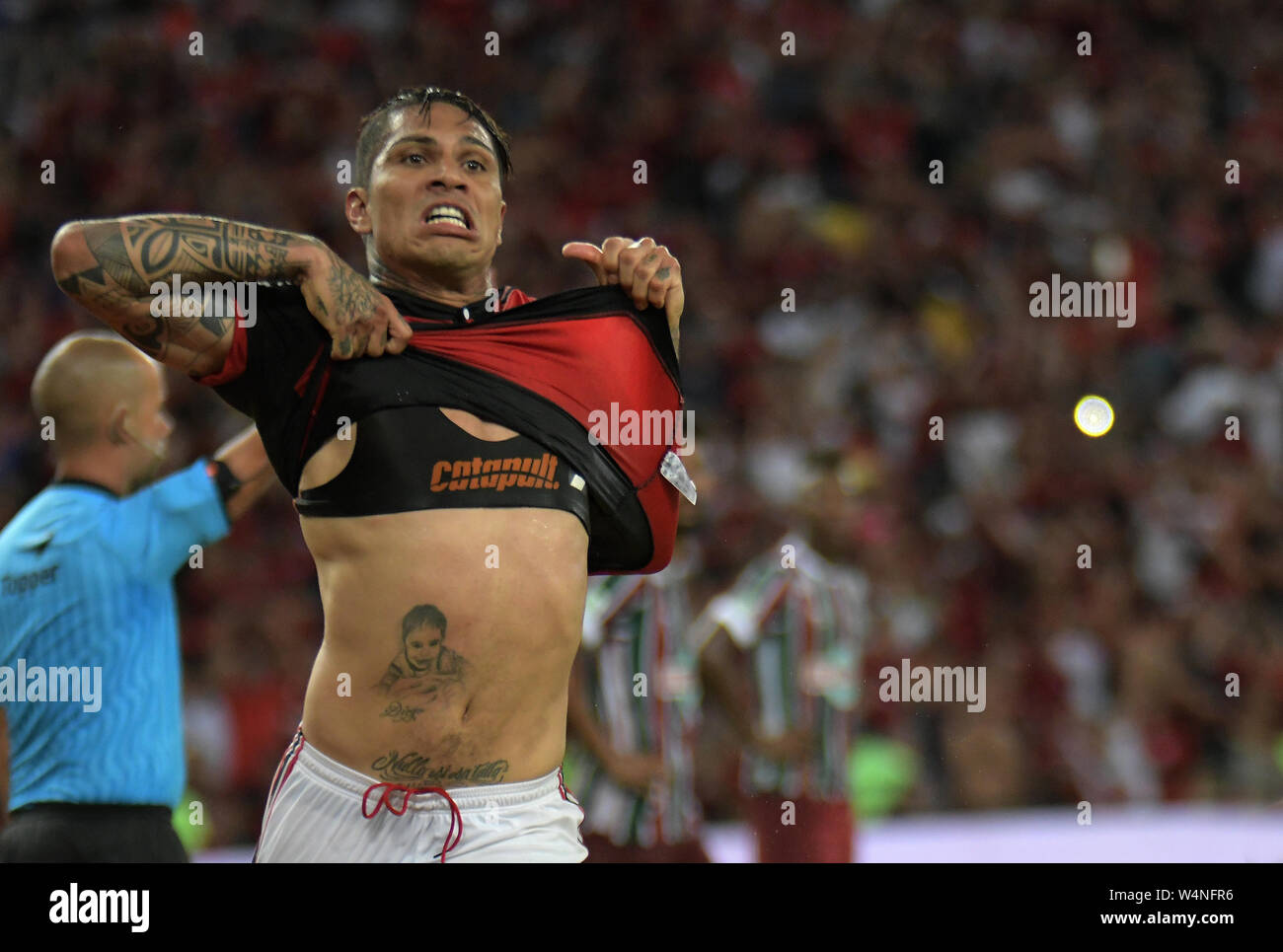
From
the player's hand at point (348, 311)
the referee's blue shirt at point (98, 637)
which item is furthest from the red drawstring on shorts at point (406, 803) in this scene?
the referee's blue shirt at point (98, 637)

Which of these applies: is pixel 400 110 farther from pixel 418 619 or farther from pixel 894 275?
Answer: pixel 894 275

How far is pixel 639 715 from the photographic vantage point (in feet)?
18.5

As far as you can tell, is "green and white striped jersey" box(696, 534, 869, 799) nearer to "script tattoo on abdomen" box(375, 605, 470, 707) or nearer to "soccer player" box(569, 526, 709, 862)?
"soccer player" box(569, 526, 709, 862)

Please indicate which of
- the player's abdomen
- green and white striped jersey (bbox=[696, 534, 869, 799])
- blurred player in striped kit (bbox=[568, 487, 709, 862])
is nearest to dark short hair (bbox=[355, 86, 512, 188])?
the player's abdomen

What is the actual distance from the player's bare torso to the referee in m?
1.17

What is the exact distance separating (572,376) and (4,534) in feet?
5.79

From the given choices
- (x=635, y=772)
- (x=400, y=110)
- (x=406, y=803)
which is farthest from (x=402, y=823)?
(x=635, y=772)

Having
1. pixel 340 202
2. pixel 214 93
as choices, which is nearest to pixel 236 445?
pixel 340 202

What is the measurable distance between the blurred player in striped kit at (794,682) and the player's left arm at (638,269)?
3.17 meters

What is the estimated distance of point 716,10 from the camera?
412 inches

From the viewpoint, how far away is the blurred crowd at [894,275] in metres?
7.86

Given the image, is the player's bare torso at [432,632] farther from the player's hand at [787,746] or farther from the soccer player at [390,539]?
the player's hand at [787,746]

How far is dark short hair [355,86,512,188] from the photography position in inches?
112
